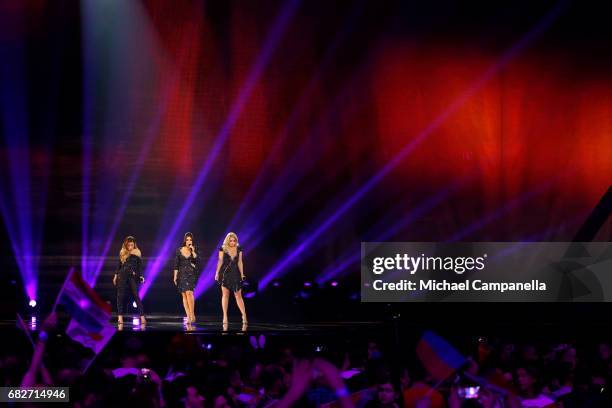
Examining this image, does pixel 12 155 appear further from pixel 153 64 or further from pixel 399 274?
pixel 399 274

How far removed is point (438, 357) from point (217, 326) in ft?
28.2

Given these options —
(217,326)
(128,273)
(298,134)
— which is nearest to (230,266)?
(217,326)

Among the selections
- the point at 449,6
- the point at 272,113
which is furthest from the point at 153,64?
the point at 449,6

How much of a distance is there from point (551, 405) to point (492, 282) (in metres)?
10.4

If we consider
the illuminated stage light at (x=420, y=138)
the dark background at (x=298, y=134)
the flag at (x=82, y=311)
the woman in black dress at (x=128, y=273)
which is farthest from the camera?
the illuminated stage light at (x=420, y=138)

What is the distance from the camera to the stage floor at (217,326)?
37.2 feet

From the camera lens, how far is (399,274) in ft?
49.6

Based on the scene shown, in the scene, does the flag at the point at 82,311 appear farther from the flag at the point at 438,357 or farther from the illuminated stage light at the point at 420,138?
the illuminated stage light at the point at 420,138

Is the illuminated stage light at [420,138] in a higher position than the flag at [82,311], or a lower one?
higher

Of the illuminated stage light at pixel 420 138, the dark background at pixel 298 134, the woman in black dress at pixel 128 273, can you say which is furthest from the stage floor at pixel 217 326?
the illuminated stage light at pixel 420 138

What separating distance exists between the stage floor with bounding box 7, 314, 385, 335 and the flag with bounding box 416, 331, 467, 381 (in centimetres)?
701

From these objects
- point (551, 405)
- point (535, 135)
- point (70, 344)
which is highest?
point (535, 135)

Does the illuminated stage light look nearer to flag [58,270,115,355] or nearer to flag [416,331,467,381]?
flag [58,270,115,355]

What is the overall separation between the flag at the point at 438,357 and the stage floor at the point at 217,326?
23.0 feet
